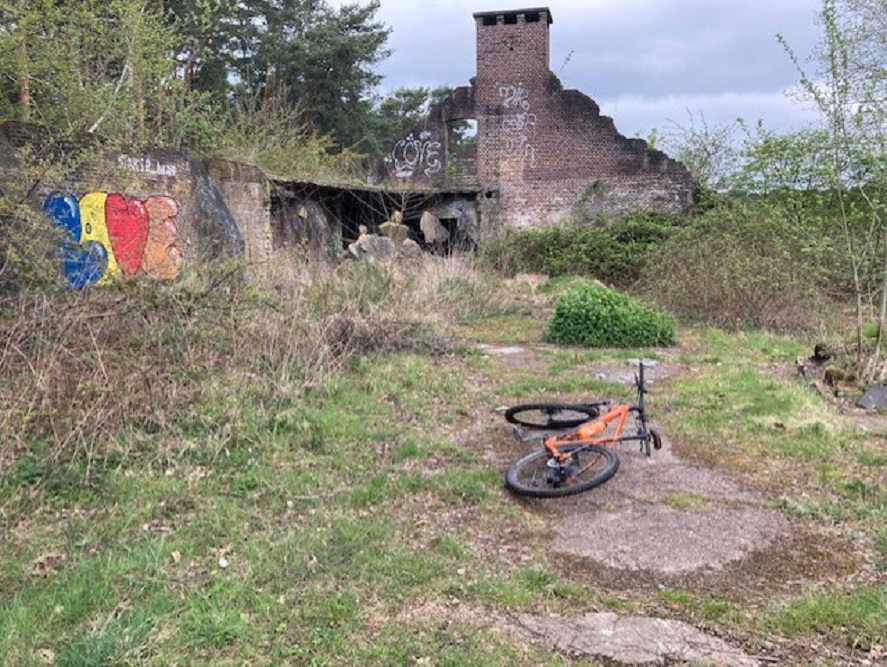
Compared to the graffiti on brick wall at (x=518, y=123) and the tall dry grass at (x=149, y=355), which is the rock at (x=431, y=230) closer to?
the graffiti on brick wall at (x=518, y=123)

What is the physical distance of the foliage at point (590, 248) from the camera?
2047 centimetres

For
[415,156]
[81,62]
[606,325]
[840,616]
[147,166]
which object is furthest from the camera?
[415,156]

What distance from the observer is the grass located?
3.36 metres

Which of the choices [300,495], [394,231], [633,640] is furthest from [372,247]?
[633,640]

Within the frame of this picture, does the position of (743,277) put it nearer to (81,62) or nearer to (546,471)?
(546,471)

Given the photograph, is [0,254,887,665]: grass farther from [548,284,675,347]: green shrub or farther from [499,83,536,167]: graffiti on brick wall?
[499,83,536,167]: graffiti on brick wall

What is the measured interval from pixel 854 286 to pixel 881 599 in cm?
705

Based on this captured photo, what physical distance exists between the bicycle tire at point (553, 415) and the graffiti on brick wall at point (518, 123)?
17325 millimetres

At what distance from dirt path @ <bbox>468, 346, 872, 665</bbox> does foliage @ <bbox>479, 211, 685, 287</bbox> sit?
49.2 feet

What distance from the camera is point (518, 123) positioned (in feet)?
75.8

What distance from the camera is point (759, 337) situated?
11820mm

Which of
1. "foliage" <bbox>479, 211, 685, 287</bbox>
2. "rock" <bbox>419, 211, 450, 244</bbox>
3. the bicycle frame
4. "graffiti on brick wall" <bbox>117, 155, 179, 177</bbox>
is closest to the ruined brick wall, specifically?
"foliage" <bbox>479, 211, 685, 287</bbox>

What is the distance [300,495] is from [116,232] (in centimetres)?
753

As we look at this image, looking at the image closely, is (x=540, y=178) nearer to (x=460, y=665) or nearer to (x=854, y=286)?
(x=854, y=286)
